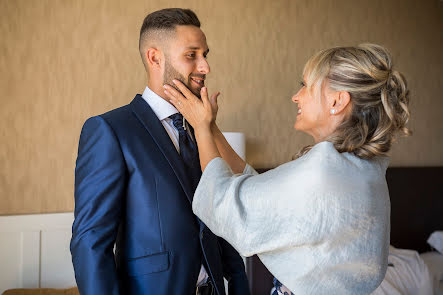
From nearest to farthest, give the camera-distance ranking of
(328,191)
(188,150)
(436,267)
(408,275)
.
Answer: (328,191) → (188,150) → (408,275) → (436,267)

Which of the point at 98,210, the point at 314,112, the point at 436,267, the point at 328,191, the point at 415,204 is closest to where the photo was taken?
the point at 328,191

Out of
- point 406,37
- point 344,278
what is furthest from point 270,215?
point 406,37

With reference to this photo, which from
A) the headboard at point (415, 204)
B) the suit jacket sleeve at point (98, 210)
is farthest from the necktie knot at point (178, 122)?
the headboard at point (415, 204)

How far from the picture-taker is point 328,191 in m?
0.99

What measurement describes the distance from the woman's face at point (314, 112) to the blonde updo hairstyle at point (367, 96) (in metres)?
0.03

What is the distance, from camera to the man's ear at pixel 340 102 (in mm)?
1151

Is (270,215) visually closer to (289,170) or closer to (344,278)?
(289,170)

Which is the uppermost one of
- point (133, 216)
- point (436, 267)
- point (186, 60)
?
point (186, 60)

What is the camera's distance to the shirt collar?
1.32 meters

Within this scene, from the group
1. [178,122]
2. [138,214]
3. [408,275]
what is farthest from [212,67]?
[408,275]

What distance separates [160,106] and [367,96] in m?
0.67

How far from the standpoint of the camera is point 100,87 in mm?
2650

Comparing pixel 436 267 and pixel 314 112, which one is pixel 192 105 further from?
pixel 436 267

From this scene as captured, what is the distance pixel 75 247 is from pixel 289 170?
641 mm
